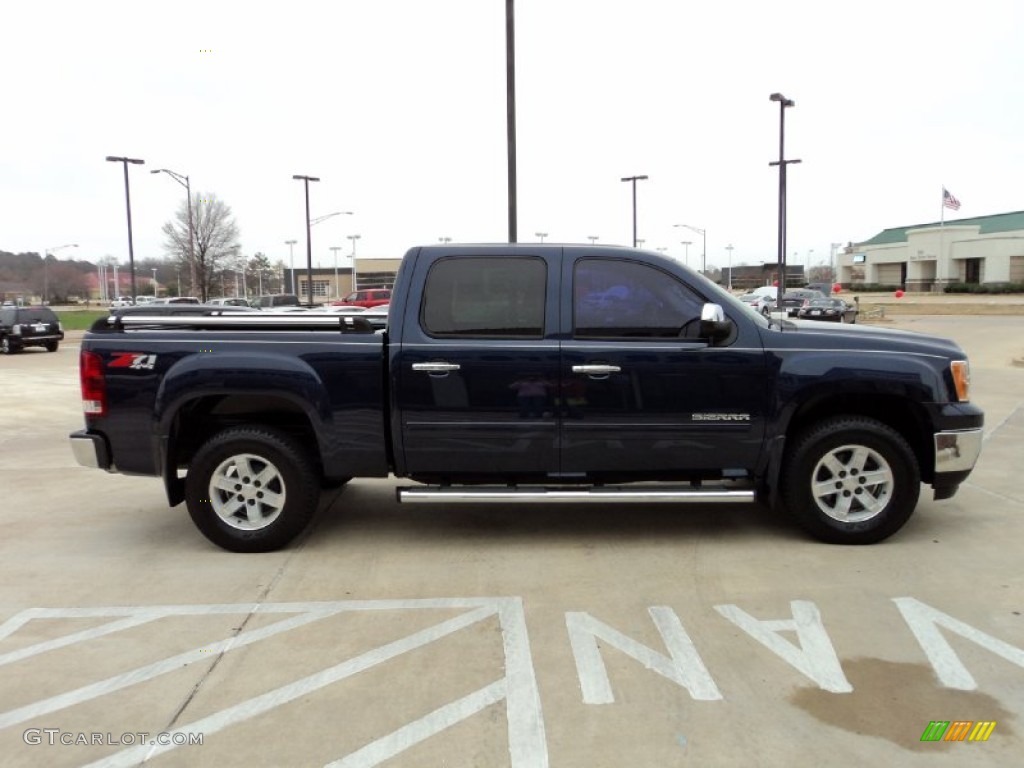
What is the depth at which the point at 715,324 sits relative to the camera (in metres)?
4.91

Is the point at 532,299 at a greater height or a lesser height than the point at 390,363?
greater

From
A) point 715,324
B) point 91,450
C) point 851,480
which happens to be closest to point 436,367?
point 715,324

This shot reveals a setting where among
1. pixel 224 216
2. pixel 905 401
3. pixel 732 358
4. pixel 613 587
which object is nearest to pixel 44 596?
pixel 613 587

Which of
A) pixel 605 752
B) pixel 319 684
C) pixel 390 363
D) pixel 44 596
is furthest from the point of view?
pixel 390 363

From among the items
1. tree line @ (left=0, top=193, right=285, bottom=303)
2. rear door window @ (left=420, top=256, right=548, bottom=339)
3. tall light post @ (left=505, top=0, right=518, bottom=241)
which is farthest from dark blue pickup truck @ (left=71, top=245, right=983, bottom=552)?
tree line @ (left=0, top=193, right=285, bottom=303)

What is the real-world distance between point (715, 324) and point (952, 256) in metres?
83.4

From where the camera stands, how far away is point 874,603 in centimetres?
431

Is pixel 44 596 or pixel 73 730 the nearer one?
pixel 73 730

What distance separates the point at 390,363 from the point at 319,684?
2116 mm

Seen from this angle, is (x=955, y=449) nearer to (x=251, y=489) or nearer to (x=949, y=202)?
(x=251, y=489)

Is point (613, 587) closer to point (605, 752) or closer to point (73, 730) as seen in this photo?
point (605, 752)

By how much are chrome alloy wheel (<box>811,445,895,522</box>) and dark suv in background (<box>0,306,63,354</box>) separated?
27.5m

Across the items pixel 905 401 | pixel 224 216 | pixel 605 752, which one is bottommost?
pixel 605 752

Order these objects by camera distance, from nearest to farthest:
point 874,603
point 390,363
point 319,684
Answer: point 319,684, point 874,603, point 390,363
